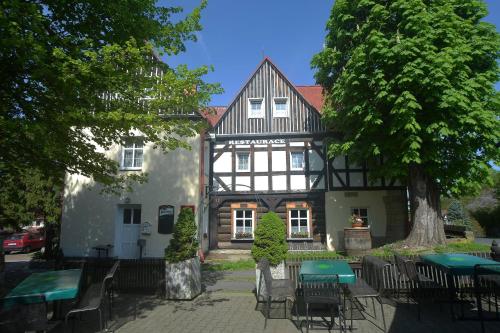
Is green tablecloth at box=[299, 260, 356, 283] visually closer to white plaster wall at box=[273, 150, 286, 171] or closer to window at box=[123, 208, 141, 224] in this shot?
white plaster wall at box=[273, 150, 286, 171]

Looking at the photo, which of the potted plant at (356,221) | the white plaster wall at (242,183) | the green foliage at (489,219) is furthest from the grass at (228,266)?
the green foliage at (489,219)

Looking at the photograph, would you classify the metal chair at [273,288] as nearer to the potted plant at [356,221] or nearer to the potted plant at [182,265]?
the potted plant at [182,265]

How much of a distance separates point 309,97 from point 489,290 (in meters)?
16.9

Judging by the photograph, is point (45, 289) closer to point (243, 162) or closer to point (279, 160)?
point (243, 162)

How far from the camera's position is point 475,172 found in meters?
12.4

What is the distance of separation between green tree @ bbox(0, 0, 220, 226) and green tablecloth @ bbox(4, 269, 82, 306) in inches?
95.9

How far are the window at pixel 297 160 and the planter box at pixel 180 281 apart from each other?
1018 centimetres

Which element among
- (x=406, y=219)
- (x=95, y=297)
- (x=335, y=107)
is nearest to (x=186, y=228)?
(x=95, y=297)

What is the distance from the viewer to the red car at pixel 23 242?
21909mm

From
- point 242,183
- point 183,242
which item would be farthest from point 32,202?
point 183,242

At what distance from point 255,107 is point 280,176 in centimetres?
409

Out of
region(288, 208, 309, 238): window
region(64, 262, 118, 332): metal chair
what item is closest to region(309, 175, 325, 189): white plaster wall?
region(288, 208, 309, 238): window

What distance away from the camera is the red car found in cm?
2191

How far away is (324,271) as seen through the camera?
6.23 meters
